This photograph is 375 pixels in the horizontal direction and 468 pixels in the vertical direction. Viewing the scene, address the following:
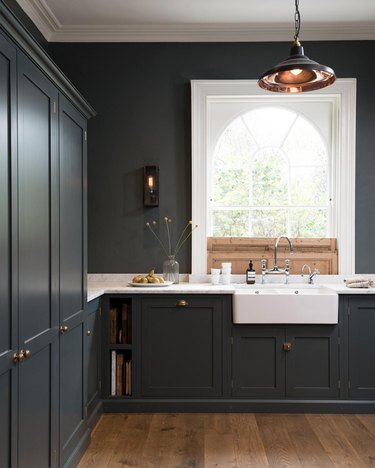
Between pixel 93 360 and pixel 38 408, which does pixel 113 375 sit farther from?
pixel 38 408

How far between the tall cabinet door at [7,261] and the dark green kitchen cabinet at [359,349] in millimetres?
2742

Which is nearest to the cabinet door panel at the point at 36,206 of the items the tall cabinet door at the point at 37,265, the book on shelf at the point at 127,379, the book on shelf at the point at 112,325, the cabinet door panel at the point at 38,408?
the tall cabinet door at the point at 37,265

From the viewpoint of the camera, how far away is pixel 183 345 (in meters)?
3.91

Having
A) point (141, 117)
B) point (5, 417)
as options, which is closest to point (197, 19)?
point (141, 117)

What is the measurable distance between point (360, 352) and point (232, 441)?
49.9 inches

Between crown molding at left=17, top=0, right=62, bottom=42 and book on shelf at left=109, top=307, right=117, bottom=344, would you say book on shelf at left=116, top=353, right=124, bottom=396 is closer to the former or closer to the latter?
book on shelf at left=109, top=307, right=117, bottom=344

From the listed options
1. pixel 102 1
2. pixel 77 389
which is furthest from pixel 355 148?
pixel 77 389

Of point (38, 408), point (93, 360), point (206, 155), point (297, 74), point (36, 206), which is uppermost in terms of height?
point (297, 74)

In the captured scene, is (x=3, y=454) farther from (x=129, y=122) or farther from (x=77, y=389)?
(x=129, y=122)

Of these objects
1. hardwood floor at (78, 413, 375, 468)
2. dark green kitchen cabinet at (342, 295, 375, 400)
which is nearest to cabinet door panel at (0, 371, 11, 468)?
hardwood floor at (78, 413, 375, 468)

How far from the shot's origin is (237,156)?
15.0 ft

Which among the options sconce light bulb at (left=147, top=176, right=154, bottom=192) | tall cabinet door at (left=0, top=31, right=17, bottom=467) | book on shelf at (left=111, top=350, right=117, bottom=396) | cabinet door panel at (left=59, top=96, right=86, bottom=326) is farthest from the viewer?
sconce light bulb at (left=147, top=176, right=154, bottom=192)

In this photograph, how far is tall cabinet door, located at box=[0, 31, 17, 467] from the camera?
1833 millimetres

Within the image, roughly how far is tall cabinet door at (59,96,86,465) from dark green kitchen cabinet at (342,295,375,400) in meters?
2.04
